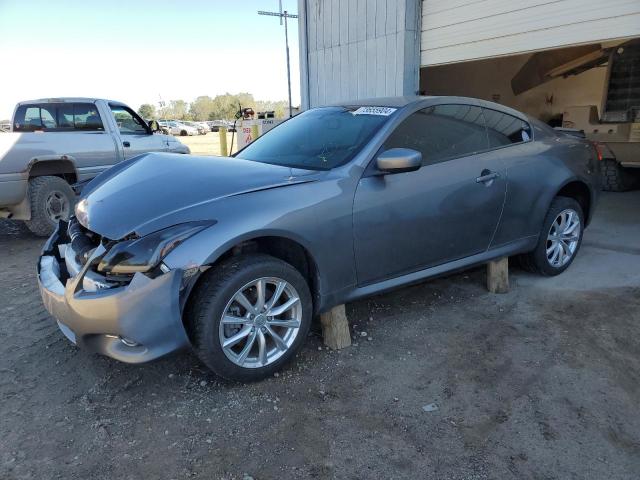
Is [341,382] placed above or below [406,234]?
below

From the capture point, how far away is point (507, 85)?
12.2m

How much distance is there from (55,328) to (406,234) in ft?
8.58

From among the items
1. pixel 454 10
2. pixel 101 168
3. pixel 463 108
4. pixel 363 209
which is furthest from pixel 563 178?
pixel 101 168

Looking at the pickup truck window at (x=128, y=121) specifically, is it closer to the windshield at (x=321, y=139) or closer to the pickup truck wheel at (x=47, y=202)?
the pickup truck wheel at (x=47, y=202)

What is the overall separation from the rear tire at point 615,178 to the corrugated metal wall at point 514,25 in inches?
137

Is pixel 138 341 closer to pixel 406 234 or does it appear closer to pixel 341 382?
pixel 341 382

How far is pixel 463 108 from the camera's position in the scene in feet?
12.5

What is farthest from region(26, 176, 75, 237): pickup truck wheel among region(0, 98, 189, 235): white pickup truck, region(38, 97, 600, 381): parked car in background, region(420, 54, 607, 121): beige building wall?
region(420, 54, 607, 121): beige building wall

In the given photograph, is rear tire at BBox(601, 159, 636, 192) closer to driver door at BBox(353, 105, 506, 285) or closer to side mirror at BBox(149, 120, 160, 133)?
driver door at BBox(353, 105, 506, 285)

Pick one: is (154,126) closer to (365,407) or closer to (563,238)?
(563,238)

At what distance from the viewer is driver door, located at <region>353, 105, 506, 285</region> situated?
3.07 metres

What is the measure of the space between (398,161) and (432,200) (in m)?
0.52

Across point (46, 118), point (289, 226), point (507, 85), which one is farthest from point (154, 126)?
point (507, 85)

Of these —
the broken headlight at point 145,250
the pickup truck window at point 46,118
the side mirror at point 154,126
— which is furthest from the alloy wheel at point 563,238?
the side mirror at point 154,126
